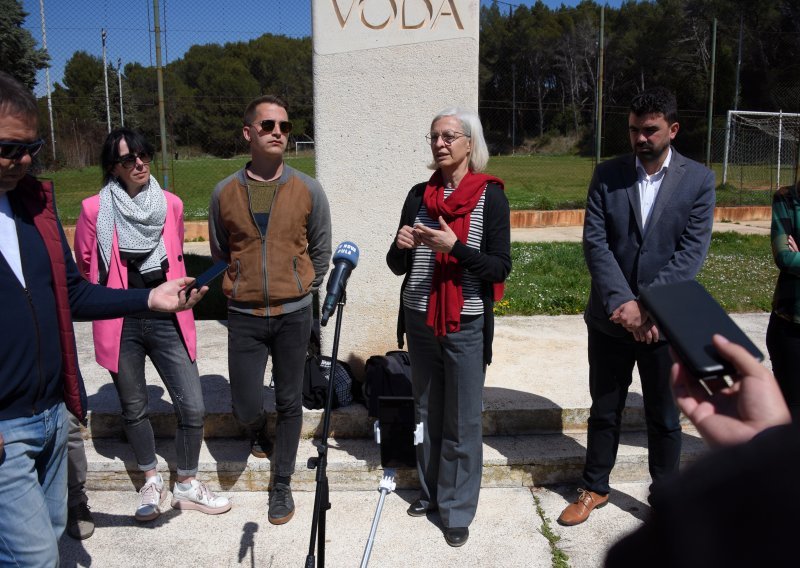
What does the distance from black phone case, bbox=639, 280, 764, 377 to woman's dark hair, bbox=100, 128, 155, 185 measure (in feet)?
9.95

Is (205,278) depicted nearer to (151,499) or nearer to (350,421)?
(151,499)

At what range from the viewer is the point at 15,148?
2299mm

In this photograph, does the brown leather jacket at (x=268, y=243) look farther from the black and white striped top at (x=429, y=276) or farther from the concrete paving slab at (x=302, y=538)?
the concrete paving slab at (x=302, y=538)

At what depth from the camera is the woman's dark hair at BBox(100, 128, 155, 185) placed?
3777mm

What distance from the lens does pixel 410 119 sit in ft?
16.5

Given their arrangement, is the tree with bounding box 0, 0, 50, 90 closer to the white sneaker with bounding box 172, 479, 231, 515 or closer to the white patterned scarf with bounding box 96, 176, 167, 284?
the white patterned scarf with bounding box 96, 176, 167, 284

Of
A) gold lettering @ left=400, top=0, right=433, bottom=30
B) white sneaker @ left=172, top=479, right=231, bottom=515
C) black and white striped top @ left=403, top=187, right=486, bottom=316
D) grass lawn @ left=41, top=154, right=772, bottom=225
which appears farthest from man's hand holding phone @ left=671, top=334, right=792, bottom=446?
grass lawn @ left=41, top=154, right=772, bottom=225

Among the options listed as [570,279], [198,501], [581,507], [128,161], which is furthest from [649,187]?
[570,279]

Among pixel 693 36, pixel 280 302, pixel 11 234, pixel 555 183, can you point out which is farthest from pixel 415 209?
pixel 693 36

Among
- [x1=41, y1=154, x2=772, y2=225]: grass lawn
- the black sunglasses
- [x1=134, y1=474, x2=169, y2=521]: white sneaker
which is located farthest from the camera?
[x1=41, y1=154, x2=772, y2=225]: grass lawn

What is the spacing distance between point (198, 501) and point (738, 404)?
11.7 ft

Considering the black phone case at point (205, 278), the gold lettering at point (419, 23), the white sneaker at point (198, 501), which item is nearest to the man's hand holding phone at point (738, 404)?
the black phone case at point (205, 278)

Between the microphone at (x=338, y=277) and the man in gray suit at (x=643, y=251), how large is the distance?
1494mm

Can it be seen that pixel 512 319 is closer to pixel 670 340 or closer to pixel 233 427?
pixel 233 427
